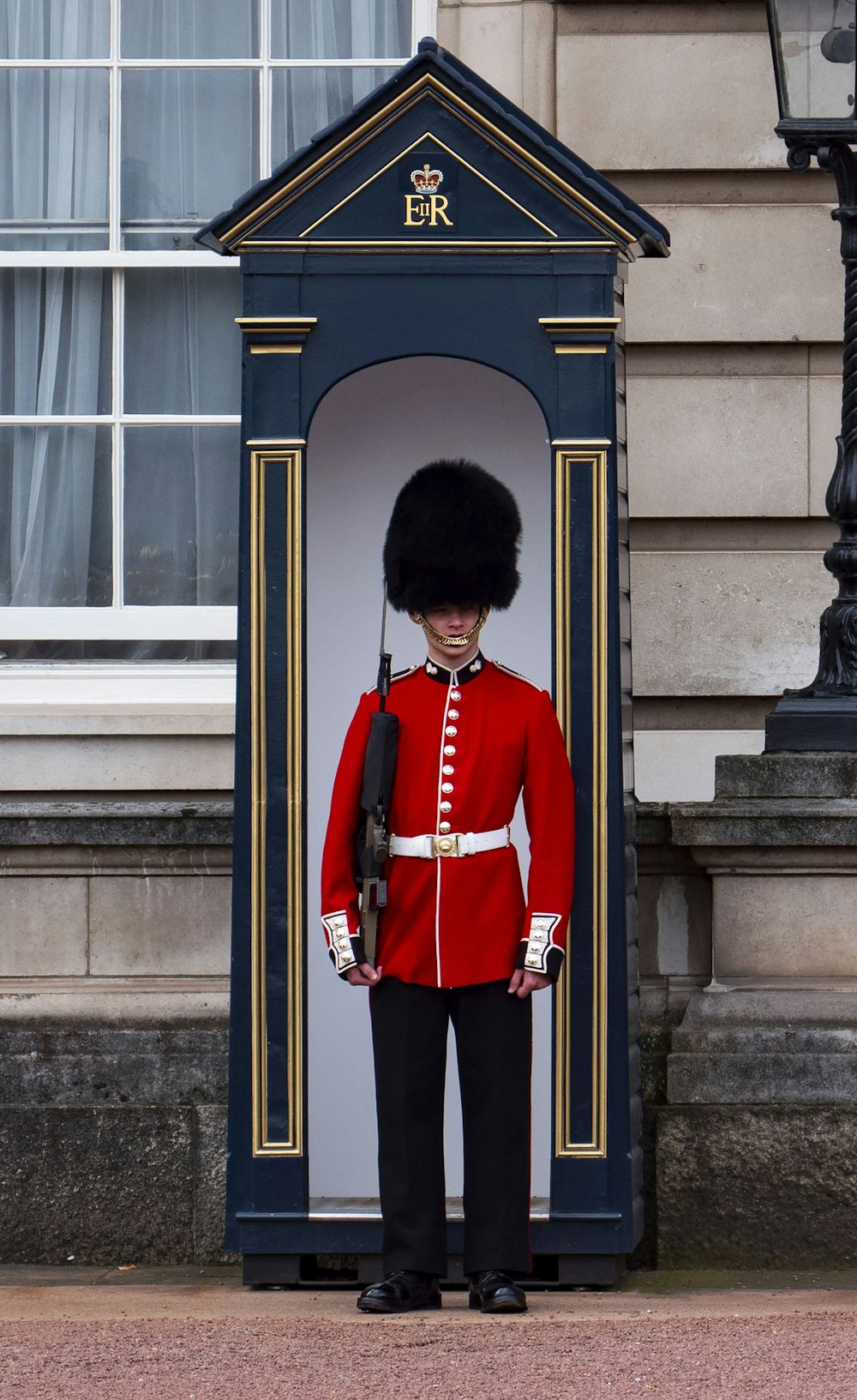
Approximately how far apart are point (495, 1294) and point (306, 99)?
134 inches

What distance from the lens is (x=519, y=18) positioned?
5.62 meters

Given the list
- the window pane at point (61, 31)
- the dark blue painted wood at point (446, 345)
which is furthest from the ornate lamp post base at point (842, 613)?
the window pane at point (61, 31)

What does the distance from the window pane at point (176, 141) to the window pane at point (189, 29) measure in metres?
0.06

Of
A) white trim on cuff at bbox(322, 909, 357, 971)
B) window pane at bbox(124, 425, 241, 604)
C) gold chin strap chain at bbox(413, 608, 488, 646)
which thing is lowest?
white trim on cuff at bbox(322, 909, 357, 971)

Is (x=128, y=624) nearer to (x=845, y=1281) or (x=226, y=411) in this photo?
(x=226, y=411)

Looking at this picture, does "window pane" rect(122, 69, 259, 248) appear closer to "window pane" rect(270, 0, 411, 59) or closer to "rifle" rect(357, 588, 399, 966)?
"window pane" rect(270, 0, 411, 59)

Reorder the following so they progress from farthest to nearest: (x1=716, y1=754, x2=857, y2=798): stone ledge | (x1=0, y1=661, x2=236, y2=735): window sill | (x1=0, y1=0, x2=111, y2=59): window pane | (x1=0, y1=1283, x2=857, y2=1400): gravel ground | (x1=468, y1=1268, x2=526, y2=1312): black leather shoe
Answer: (x1=0, y1=0, x2=111, y2=59): window pane < (x1=0, y1=661, x2=236, y2=735): window sill < (x1=716, y1=754, x2=857, y2=798): stone ledge < (x1=468, y1=1268, x2=526, y2=1312): black leather shoe < (x1=0, y1=1283, x2=857, y2=1400): gravel ground

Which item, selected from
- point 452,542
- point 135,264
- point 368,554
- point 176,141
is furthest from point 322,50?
point 452,542

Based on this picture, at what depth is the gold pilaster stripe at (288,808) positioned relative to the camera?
167 inches

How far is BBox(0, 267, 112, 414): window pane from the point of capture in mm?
5754

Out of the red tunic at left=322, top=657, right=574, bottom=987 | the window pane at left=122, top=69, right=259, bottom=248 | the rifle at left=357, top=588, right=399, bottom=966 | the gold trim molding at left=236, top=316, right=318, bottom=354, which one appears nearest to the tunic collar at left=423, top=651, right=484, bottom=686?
the red tunic at left=322, top=657, right=574, bottom=987

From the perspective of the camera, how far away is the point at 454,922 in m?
4.09

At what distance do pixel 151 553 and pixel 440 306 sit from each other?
1.79 m

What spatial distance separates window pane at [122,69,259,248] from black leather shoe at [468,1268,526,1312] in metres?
3.07
